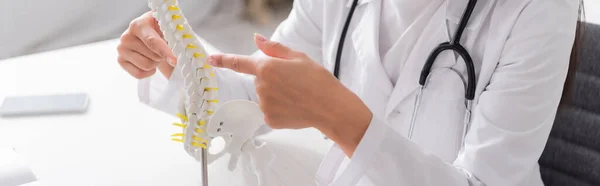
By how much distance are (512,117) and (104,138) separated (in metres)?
0.62

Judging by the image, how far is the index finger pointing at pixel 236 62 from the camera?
700mm

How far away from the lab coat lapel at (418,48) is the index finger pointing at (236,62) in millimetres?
305

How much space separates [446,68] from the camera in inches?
35.6

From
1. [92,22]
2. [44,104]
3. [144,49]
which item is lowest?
[92,22]

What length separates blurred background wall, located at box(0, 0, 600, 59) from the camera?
2.37 m

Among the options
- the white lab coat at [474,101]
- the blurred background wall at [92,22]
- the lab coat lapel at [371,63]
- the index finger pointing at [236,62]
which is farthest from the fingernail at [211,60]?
the blurred background wall at [92,22]

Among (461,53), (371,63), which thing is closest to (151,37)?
(371,63)

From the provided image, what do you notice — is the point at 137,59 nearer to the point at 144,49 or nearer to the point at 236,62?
the point at 144,49

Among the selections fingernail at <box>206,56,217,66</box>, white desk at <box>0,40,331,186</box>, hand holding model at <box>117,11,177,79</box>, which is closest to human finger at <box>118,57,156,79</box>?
hand holding model at <box>117,11,177,79</box>

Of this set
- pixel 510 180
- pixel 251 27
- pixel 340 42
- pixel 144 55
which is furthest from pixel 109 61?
pixel 251 27

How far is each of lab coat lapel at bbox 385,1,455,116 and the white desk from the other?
0.17 meters

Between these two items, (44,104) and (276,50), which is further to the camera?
(44,104)

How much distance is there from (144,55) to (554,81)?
567mm

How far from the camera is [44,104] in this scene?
43.4 inches
